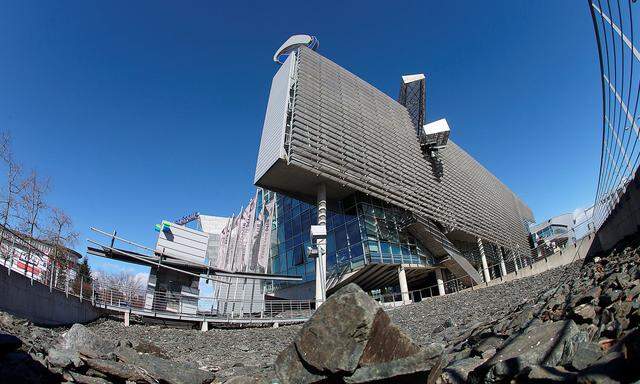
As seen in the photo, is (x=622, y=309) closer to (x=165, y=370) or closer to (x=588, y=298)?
(x=588, y=298)

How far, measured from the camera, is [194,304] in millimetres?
22062

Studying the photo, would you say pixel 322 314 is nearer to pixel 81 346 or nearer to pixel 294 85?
pixel 81 346

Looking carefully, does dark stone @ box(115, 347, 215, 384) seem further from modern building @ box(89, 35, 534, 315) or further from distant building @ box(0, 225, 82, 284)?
modern building @ box(89, 35, 534, 315)

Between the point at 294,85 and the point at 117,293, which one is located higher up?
the point at 294,85

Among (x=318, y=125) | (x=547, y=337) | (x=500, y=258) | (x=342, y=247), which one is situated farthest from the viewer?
(x=500, y=258)

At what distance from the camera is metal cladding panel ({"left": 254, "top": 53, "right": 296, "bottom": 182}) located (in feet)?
98.0

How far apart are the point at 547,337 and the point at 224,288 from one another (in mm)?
30287

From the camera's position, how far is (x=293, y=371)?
6504 mm

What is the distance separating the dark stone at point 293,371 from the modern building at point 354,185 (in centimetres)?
1928

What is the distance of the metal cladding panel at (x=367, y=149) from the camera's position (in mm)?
30641

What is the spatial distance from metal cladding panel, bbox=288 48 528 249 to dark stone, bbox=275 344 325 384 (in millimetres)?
22234

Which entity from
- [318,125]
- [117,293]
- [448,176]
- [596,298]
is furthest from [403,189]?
[596,298]

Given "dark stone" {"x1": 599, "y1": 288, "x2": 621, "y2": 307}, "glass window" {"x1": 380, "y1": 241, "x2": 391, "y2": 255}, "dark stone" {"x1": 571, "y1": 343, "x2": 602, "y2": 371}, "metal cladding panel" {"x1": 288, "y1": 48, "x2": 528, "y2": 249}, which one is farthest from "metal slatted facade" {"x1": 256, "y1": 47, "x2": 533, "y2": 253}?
"dark stone" {"x1": 571, "y1": 343, "x2": 602, "y2": 371}

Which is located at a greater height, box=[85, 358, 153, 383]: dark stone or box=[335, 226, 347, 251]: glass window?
box=[335, 226, 347, 251]: glass window
